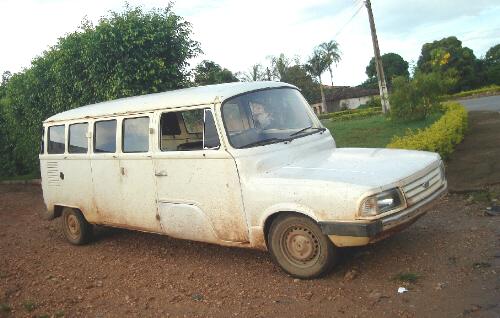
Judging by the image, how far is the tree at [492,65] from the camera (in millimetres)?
45250

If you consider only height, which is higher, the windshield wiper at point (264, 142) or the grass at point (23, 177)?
the grass at point (23, 177)

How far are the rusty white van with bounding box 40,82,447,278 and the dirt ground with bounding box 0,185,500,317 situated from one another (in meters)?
0.41

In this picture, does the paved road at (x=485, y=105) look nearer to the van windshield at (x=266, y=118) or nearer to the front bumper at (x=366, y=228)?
the van windshield at (x=266, y=118)

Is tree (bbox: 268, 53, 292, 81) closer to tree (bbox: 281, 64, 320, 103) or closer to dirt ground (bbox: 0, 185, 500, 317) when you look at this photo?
tree (bbox: 281, 64, 320, 103)

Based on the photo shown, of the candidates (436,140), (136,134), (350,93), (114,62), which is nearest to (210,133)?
(136,134)

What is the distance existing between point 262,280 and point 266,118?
5.93 feet

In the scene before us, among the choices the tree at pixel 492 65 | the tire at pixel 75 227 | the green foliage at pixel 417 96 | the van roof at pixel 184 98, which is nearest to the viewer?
the van roof at pixel 184 98

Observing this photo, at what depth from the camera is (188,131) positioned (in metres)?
6.22

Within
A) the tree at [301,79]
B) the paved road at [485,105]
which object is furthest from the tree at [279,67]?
the paved road at [485,105]

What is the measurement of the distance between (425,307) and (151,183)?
133 inches

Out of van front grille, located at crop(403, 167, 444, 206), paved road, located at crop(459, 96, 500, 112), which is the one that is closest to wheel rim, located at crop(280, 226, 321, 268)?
van front grille, located at crop(403, 167, 444, 206)

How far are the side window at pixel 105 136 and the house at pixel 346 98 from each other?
169ft

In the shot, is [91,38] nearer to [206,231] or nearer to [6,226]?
[6,226]

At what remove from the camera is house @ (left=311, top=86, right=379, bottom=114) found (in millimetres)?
57688
